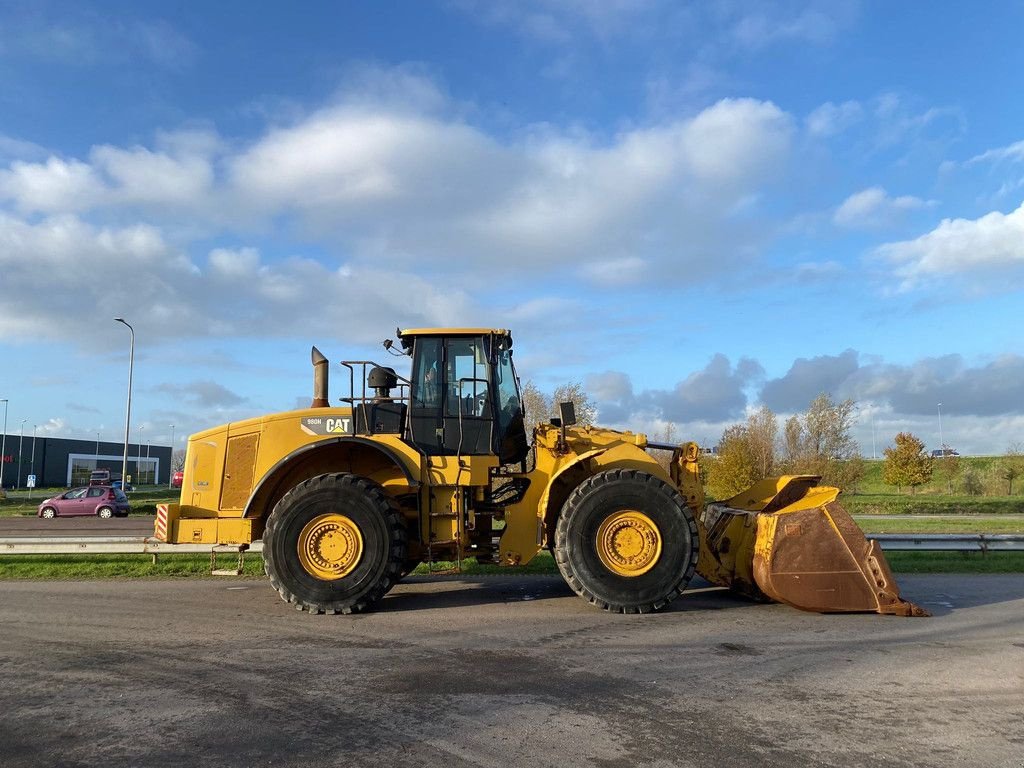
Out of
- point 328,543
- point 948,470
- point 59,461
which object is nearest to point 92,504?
point 328,543

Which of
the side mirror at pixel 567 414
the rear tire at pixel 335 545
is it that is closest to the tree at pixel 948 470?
the side mirror at pixel 567 414

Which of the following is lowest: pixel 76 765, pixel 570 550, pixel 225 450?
pixel 76 765

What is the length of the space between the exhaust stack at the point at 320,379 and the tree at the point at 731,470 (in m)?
19.6

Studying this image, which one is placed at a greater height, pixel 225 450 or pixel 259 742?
pixel 225 450

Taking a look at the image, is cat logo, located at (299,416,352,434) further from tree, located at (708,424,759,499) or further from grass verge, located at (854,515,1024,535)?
tree, located at (708,424,759,499)

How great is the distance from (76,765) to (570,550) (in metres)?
4.97

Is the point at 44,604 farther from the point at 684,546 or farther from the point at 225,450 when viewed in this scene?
the point at 684,546

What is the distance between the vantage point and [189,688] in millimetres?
5223

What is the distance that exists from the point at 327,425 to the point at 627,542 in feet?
12.1

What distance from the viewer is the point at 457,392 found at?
8.68 meters

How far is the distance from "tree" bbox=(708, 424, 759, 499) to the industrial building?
60746 mm

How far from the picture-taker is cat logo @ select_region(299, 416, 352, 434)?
8.61 m

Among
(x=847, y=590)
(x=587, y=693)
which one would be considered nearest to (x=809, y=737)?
(x=587, y=693)

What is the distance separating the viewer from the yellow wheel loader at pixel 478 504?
25.5 feet
